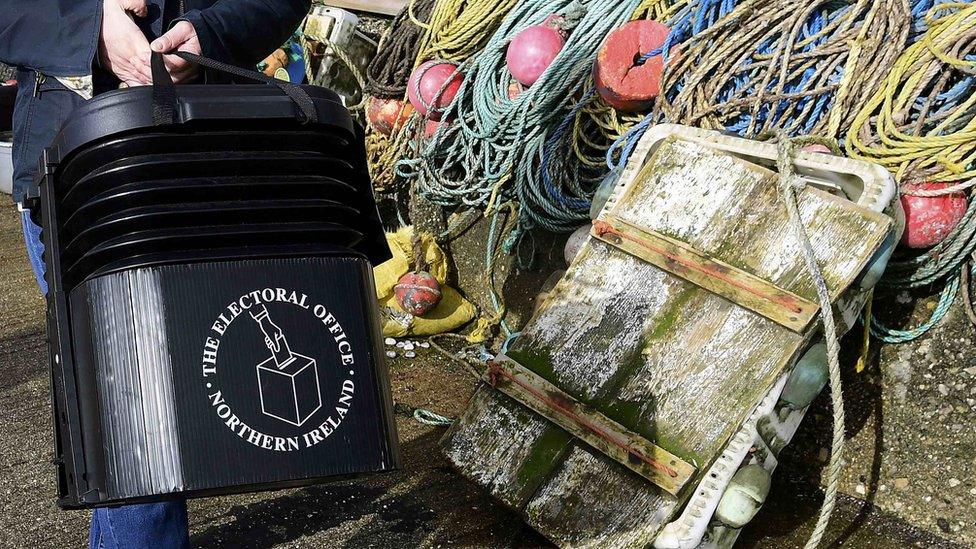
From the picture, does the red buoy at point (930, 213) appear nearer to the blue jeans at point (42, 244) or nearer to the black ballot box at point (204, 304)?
the black ballot box at point (204, 304)

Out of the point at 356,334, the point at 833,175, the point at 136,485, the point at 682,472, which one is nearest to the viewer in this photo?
the point at 136,485

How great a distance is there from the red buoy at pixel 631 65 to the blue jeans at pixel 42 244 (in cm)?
197

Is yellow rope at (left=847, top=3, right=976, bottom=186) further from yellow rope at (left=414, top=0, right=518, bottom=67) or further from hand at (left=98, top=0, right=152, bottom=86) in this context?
hand at (left=98, top=0, right=152, bottom=86)

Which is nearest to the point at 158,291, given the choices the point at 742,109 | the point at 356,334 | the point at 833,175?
the point at 356,334

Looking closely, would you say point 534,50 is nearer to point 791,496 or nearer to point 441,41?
point 441,41

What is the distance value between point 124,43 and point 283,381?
73cm

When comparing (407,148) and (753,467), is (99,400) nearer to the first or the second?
(753,467)

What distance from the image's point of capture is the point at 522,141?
365 cm

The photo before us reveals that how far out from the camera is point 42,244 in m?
1.82

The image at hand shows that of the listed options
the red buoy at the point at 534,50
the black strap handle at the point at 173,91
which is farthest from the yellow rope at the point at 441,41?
the black strap handle at the point at 173,91

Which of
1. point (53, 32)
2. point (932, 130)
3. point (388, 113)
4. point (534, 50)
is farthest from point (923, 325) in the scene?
point (388, 113)

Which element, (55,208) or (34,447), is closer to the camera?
(55,208)

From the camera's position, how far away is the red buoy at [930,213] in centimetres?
254

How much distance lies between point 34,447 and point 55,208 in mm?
1778
